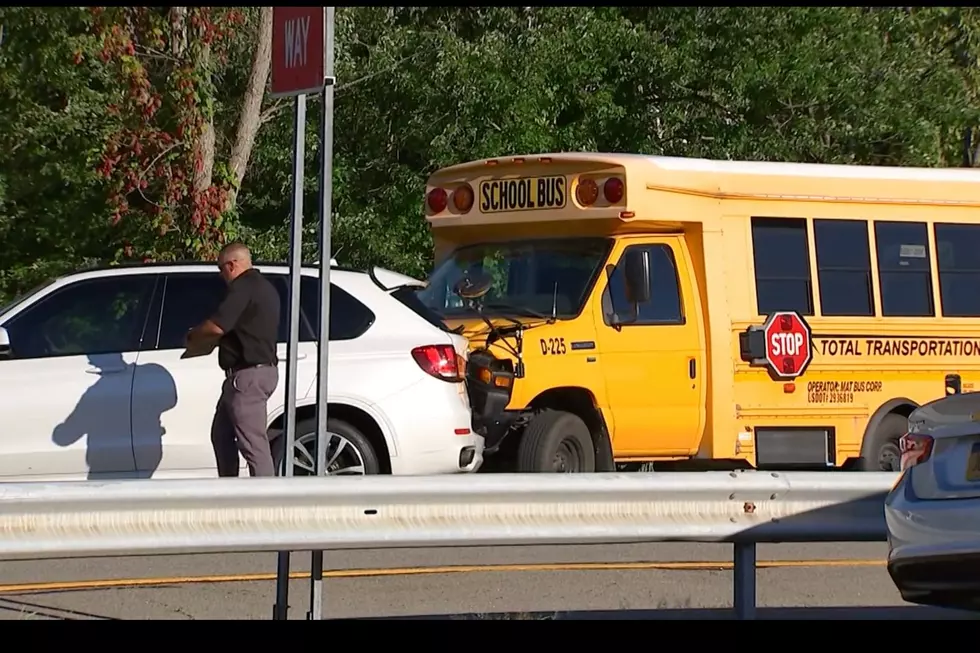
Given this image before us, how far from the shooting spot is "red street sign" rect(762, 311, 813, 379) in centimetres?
1158

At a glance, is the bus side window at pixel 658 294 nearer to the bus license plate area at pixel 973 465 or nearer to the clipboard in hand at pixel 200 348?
the clipboard in hand at pixel 200 348

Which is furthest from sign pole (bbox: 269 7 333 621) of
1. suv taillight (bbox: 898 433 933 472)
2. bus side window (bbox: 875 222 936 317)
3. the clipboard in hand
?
bus side window (bbox: 875 222 936 317)

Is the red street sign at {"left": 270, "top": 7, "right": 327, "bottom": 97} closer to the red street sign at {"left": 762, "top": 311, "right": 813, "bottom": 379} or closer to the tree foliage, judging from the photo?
the red street sign at {"left": 762, "top": 311, "right": 813, "bottom": 379}

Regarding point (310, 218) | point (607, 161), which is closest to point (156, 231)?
point (310, 218)

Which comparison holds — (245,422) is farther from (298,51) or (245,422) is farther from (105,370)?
(298,51)

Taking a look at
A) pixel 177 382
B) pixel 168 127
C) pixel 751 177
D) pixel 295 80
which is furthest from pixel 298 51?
pixel 168 127

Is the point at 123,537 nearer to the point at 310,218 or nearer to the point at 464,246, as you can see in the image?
Result: the point at 464,246

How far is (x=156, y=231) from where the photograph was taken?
16.4 metres

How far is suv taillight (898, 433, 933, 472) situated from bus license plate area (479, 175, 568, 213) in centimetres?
470

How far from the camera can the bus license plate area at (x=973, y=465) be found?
250 inches

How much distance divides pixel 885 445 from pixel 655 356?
230 cm

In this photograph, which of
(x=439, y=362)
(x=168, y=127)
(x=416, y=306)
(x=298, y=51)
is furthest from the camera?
(x=168, y=127)

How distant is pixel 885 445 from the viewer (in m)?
12.1
